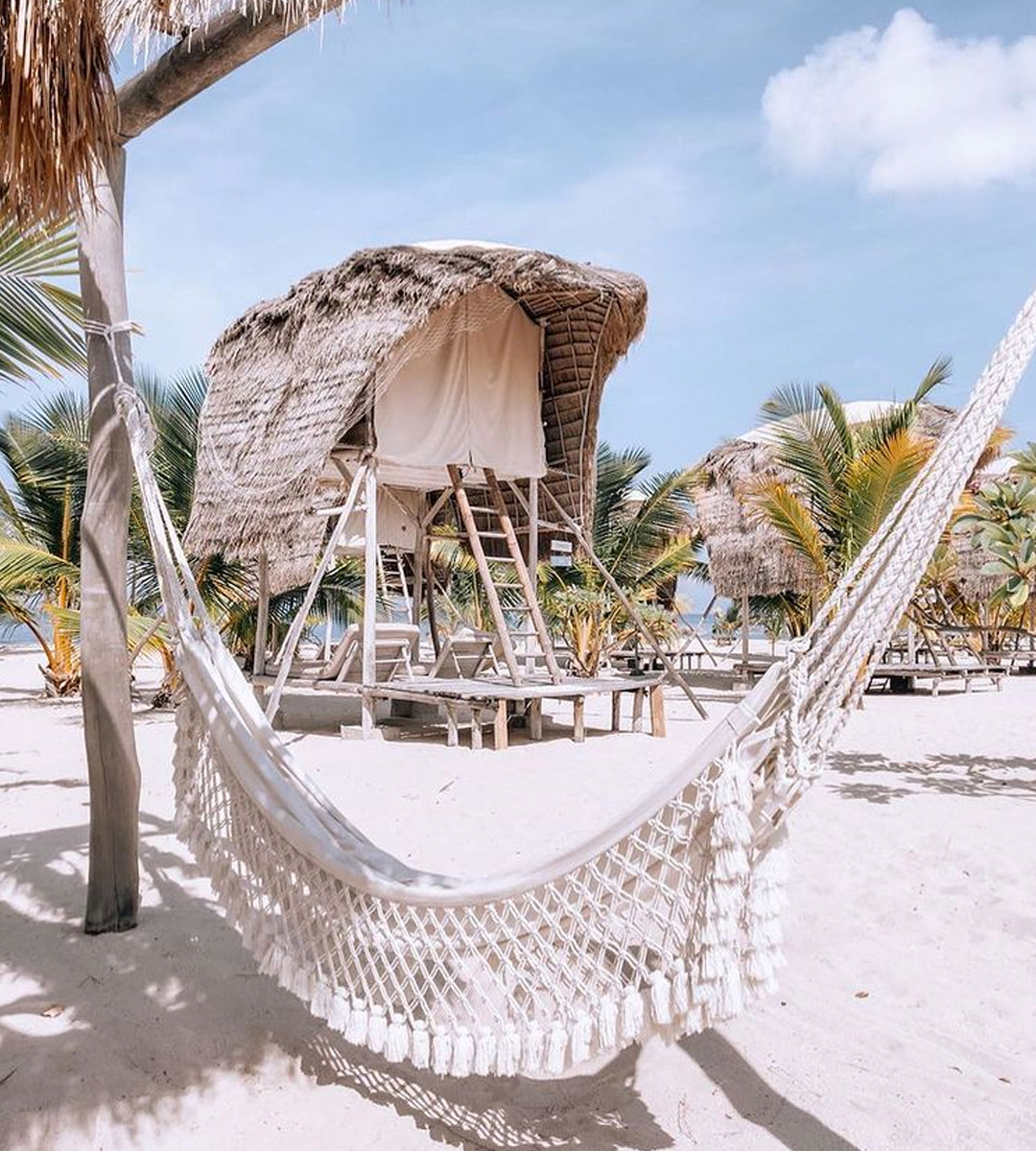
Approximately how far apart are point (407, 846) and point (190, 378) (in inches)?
228

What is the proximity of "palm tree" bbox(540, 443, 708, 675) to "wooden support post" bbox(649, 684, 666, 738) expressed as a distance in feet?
12.1

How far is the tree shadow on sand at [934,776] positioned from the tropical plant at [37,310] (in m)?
3.55

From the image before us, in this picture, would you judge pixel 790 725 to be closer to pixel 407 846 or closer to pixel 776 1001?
pixel 776 1001

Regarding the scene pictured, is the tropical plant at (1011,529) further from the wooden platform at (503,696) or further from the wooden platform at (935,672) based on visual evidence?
the wooden platform at (935,672)

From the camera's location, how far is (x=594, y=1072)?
180cm

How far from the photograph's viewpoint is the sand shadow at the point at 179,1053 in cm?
162

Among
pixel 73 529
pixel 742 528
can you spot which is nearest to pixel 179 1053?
pixel 73 529

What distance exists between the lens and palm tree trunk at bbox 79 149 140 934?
7.70ft

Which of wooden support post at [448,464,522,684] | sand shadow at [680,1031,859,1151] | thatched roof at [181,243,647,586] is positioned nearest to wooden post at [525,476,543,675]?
thatched roof at [181,243,647,586]

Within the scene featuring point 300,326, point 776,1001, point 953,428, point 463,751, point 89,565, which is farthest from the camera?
point 300,326

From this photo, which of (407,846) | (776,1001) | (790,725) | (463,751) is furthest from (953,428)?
(463,751)

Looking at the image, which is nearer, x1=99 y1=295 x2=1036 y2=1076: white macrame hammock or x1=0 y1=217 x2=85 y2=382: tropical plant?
x1=99 y1=295 x2=1036 y2=1076: white macrame hammock

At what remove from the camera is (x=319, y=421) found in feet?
18.9

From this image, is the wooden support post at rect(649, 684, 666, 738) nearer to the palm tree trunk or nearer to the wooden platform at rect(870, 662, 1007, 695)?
the wooden platform at rect(870, 662, 1007, 695)
